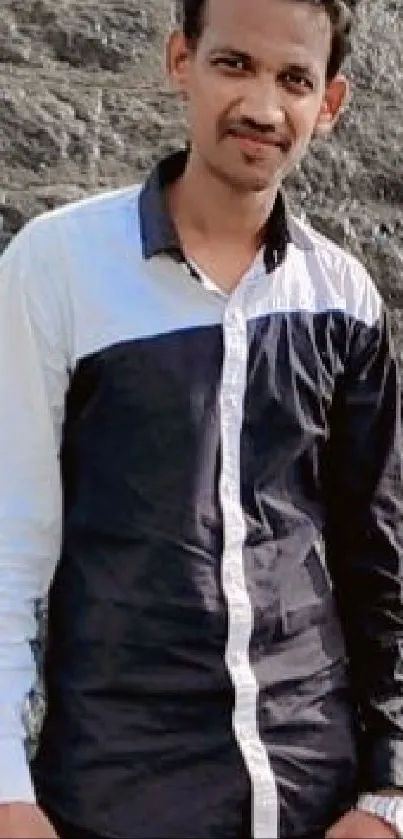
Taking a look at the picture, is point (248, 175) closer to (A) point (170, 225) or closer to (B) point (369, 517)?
(A) point (170, 225)

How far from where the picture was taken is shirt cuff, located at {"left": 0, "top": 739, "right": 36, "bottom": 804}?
7.08 feet

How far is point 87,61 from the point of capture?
342 cm

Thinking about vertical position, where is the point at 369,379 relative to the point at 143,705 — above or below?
above

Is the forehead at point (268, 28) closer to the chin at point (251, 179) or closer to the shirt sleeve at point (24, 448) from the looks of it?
the chin at point (251, 179)

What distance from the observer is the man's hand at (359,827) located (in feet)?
7.40

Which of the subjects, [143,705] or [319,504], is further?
[319,504]

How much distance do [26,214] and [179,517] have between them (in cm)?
95

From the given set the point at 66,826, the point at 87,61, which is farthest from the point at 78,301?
the point at 87,61

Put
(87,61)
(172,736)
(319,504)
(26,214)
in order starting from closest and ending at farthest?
(172,736), (319,504), (26,214), (87,61)

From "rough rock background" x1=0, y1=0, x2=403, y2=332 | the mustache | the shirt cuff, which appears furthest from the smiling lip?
"rough rock background" x1=0, y1=0, x2=403, y2=332

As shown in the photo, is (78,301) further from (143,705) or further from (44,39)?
(44,39)

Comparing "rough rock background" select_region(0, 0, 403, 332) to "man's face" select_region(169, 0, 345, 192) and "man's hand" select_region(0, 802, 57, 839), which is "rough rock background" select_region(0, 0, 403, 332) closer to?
"man's face" select_region(169, 0, 345, 192)

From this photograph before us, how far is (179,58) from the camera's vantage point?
2385mm

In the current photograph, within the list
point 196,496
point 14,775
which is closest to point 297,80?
point 196,496
